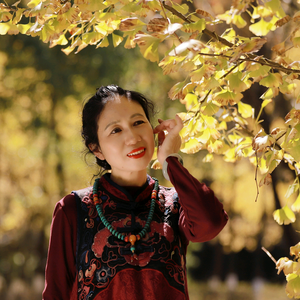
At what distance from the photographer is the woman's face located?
0.67 metres

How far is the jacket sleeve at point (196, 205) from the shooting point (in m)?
0.62

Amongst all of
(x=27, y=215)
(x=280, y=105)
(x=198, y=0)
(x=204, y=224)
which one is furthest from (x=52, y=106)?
(x=204, y=224)

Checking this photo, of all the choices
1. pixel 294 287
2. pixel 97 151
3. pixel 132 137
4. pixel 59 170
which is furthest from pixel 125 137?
pixel 59 170

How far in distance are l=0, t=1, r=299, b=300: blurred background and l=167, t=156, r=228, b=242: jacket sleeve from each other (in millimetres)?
1747

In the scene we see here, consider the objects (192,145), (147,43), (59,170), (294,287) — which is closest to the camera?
(147,43)

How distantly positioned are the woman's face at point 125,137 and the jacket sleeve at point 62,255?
4.6 inches

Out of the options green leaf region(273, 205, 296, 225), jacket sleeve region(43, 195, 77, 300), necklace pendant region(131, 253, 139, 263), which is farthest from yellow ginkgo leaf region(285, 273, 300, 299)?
jacket sleeve region(43, 195, 77, 300)

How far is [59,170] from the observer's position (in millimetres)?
2418

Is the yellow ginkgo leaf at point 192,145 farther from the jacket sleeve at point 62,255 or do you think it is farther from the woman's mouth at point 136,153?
the jacket sleeve at point 62,255

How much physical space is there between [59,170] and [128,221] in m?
1.83

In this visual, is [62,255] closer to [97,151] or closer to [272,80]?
[97,151]

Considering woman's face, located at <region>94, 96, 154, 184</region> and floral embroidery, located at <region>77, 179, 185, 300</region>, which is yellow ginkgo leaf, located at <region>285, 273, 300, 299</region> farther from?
woman's face, located at <region>94, 96, 154, 184</region>

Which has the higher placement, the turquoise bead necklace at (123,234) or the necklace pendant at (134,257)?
the turquoise bead necklace at (123,234)

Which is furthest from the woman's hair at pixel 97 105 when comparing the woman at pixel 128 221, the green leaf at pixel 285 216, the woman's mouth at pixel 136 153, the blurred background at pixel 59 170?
the blurred background at pixel 59 170
